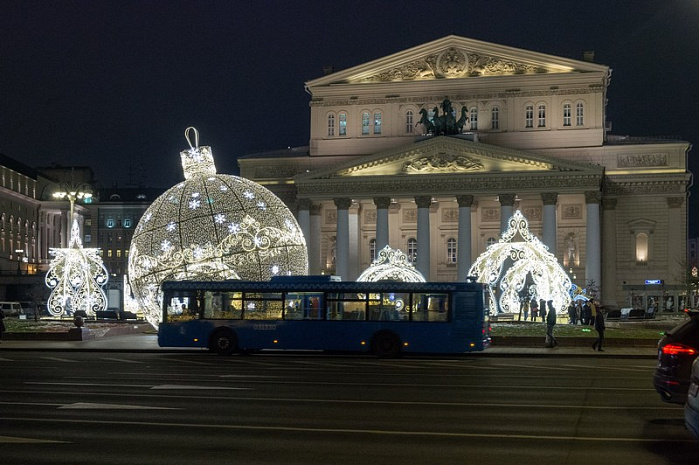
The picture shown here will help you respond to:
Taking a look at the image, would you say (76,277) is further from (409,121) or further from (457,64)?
(457,64)

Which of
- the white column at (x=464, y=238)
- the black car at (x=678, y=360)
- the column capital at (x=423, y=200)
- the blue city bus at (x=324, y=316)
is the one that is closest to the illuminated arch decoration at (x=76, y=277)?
the blue city bus at (x=324, y=316)

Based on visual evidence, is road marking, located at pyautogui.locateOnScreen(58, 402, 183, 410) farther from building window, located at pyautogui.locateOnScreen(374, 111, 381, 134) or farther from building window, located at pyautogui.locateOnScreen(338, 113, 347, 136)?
building window, located at pyautogui.locateOnScreen(338, 113, 347, 136)

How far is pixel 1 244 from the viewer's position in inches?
4390

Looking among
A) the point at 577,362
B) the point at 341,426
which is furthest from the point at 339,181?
the point at 341,426

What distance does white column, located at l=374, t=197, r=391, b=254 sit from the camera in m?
74.9

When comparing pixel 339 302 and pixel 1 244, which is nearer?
pixel 339 302

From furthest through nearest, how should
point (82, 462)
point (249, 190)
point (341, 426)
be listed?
point (249, 190) < point (341, 426) < point (82, 462)

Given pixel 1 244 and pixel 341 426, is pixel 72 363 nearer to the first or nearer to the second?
pixel 341 426

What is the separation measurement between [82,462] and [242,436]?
2.60 m

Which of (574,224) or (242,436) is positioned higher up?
(574,224)

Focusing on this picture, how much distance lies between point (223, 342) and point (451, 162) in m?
42.1

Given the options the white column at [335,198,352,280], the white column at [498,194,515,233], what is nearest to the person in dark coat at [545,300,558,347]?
the white column at [498,194,515,233]

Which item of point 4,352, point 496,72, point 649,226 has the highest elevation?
point 496,72

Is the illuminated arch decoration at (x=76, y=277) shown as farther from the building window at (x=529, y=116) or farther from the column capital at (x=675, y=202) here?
the column capital at (x=675, y=202)
